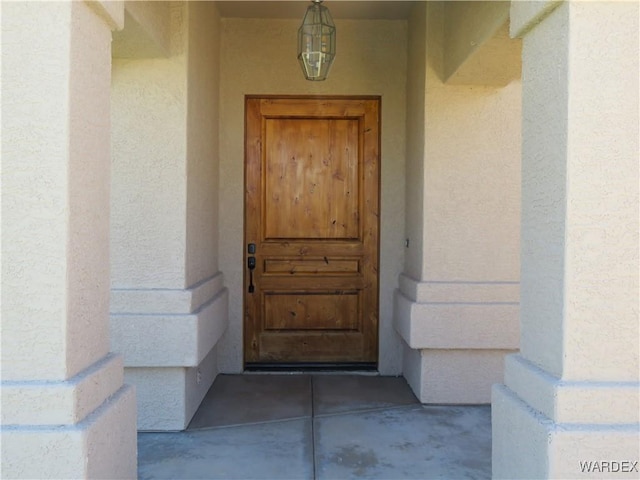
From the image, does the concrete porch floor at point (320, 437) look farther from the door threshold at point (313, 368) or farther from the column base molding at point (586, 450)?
the column base molding at point (586, 450)

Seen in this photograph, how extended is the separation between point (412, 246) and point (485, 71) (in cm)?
164

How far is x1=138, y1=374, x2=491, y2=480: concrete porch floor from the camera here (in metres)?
3.57

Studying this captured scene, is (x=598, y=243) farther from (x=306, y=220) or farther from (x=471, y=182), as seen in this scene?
(x=306, y=220)

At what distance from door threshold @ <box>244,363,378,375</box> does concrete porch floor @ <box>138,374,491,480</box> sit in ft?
1.26

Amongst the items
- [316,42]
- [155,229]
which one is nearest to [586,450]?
[155,229]

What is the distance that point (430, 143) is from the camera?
15.9 feet

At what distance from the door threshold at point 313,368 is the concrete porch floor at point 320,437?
39 centimetres

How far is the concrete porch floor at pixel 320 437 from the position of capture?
11.7ft

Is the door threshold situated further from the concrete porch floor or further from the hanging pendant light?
the hanging pendant light

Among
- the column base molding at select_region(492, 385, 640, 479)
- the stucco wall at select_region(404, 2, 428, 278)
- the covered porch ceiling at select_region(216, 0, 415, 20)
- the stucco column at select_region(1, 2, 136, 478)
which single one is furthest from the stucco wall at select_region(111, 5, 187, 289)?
the column base molding at select_region(492, 385, 640, 479)

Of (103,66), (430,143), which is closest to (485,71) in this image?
(430,143)

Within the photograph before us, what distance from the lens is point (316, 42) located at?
4.19 metres

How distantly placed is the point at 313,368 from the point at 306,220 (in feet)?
4.67

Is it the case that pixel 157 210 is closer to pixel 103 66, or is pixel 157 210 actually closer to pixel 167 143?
pixel 167 143
